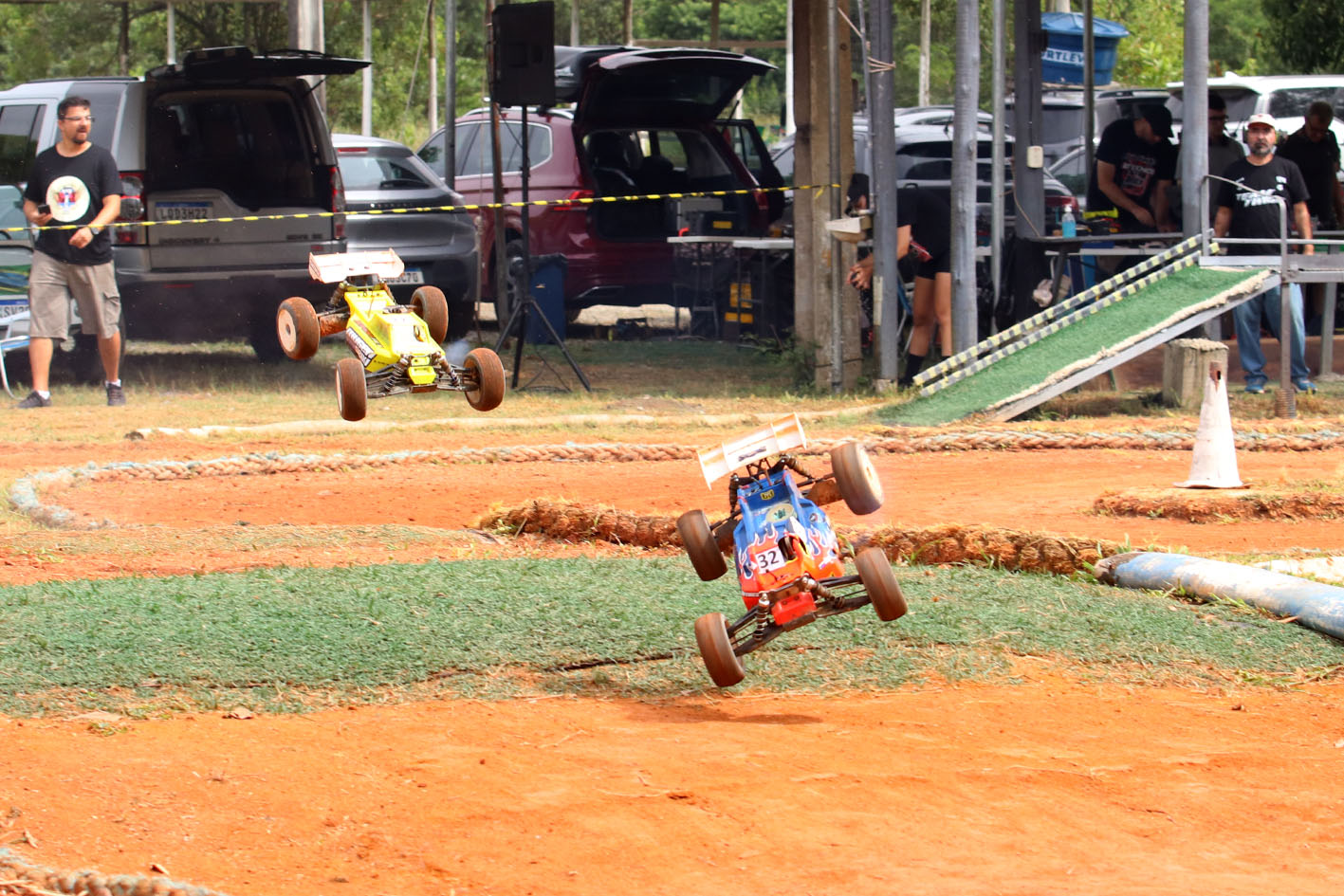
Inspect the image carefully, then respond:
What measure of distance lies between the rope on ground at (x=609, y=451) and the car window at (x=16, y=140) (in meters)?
4.95

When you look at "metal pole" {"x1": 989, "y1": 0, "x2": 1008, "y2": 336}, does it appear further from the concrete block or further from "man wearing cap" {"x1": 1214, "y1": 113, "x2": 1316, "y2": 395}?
the concrete block

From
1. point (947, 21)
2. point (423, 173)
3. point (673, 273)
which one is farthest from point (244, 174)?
point (947, 21)

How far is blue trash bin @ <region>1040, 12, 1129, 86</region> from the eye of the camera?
736 inches

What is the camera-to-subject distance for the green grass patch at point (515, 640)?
5711 millimetres

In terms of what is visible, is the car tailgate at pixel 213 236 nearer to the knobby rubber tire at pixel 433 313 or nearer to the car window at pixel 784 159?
the car window at pixel 784 159

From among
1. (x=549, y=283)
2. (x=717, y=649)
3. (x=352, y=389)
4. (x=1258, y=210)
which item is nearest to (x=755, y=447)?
(x=717, y=649)

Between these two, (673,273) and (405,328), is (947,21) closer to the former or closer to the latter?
(673,273)

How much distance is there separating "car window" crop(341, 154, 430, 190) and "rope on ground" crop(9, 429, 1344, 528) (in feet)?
20.2

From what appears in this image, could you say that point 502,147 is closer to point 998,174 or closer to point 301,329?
point 998,174

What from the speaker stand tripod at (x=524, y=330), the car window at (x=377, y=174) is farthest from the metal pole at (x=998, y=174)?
the car window at (x=377, y=174)

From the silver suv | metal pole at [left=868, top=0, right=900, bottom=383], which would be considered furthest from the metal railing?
the silver suv

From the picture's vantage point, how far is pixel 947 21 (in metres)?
46.2

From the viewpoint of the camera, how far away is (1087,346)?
12641 mm

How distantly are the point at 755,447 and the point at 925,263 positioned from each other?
31.0 feet
